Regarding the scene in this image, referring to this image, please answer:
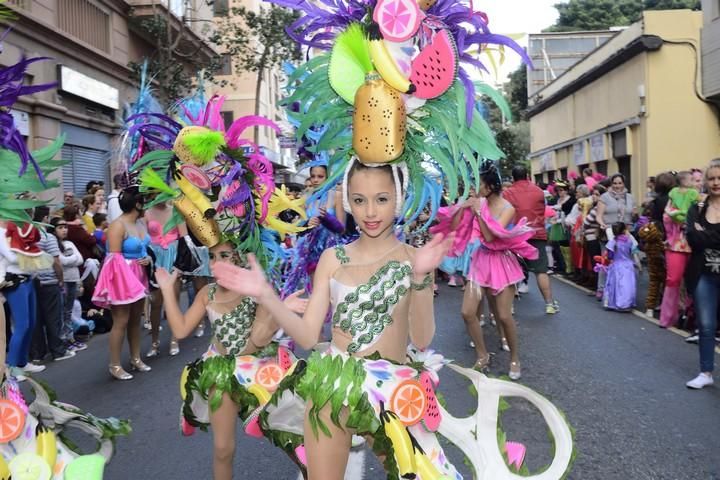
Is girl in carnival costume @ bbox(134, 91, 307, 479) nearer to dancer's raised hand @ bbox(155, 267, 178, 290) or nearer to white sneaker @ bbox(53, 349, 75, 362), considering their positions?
dancer's raised hand @ bbox(155, 267, 178, 290)

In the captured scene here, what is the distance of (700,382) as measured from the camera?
18.1 ft

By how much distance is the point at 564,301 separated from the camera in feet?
33.6

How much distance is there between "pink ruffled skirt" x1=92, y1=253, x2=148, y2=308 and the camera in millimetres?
6535

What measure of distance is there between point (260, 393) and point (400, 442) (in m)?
0.96

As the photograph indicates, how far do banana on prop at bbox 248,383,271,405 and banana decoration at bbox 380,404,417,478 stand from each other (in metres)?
0.85

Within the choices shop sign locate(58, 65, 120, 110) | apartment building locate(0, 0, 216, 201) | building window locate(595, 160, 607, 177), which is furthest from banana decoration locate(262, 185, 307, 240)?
building window locate(595, 160, 607, 177)

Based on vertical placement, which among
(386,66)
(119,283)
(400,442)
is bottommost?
(400,442)

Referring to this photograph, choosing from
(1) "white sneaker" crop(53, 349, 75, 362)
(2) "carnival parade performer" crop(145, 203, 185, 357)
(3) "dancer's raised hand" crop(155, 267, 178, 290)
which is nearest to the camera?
(3) "dancer's raised hand" crop(155, 267, 178, 290)

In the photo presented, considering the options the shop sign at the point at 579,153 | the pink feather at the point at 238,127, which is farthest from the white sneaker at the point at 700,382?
the shop sign at the point at 579,153

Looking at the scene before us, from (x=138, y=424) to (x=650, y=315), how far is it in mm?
6795

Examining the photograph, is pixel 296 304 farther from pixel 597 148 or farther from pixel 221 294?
pixel 597 148

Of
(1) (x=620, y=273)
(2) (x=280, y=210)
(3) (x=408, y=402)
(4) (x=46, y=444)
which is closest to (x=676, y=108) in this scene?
(1) (x=620, y=273)

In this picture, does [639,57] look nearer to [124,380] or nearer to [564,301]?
[564,301]

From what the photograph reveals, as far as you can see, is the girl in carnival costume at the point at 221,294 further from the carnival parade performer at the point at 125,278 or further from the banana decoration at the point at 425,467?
the carnival parade performer at the point at 125,278
